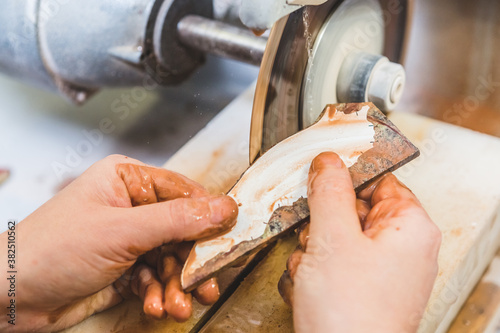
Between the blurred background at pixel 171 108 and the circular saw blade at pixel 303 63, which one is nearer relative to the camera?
the circular saw blade at pixel 303 63

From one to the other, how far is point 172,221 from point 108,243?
12 centimetres

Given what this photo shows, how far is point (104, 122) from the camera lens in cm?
200

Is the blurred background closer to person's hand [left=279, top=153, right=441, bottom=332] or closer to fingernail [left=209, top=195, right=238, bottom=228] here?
fingernail [left=209, top=195, right=238, bottom=228]

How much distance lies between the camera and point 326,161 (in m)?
0.87

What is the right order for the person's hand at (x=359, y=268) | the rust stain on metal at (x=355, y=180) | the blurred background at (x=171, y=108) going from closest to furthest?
the person's hand at (x=359, y=268) < the rust stain on metal at (x=355, y=180) < the blurred background at (x=171, y=108)

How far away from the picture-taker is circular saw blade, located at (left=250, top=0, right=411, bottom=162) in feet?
3.43

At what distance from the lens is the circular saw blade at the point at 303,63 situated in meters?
1.05

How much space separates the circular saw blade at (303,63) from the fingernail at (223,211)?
0.93ft

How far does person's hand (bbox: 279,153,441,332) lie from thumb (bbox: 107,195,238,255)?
16cm

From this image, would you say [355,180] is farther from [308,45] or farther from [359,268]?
[308,45]

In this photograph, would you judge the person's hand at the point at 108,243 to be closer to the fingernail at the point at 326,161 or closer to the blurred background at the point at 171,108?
the fingernail at the point at 326,161

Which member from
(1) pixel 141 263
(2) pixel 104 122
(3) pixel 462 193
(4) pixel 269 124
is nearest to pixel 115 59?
(2) pixel 104 122

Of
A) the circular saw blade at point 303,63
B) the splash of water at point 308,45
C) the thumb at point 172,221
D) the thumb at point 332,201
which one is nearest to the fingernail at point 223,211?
the thumb at point 172,221

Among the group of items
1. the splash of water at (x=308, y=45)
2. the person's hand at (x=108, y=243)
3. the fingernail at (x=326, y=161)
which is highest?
the splash of water at (x=308, y=45)
